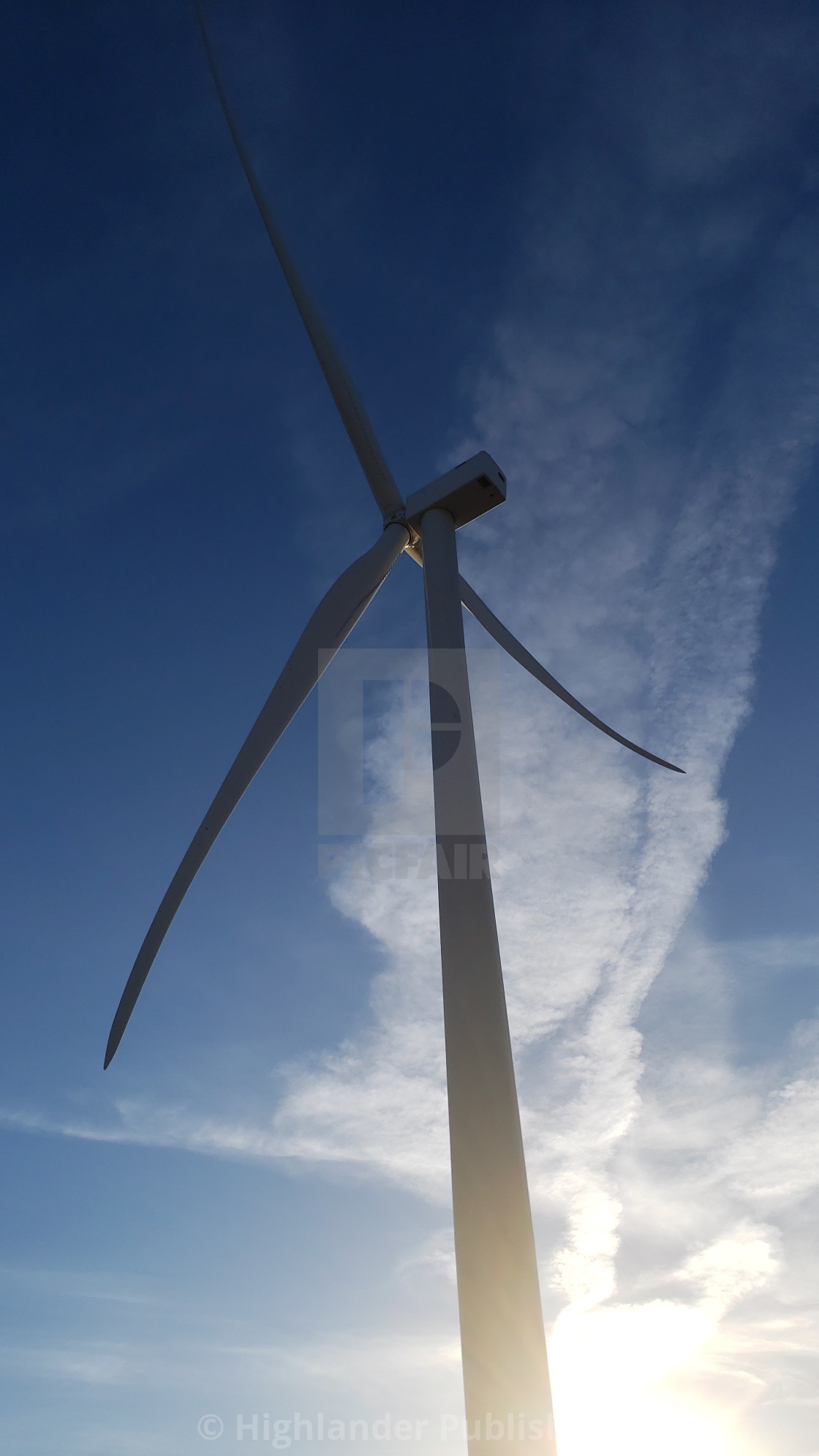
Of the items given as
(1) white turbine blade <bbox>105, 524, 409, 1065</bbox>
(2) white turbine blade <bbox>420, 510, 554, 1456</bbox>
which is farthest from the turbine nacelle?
(2) white turbine blade <bbox>420, 510, 554, 1456</bbox>

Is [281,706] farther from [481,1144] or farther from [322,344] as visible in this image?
[322,344]

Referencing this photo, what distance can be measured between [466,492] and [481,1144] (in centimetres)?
1067

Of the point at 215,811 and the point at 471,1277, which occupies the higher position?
the point at 215,811

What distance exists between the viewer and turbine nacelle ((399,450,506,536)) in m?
14.9

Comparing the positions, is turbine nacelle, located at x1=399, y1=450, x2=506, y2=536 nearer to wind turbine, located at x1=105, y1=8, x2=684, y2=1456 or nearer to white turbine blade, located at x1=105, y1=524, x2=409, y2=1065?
wind turbine, located at x1=105, y1=8, x2=684, y2=1456

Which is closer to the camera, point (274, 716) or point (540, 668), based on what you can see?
point (274, 716)

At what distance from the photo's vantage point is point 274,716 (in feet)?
42.9

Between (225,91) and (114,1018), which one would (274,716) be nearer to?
(114,1018)

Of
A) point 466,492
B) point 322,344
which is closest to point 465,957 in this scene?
point 466,492

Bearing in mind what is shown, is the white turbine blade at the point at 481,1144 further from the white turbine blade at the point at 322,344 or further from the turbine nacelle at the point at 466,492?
the white turbine blade at the point at 322,344

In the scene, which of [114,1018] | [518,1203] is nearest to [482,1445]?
[518,1203]

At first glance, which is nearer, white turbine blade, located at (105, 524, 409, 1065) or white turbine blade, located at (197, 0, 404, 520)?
white turbine blade, located at (105, 524, 409, 1065)

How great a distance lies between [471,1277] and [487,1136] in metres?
1.17

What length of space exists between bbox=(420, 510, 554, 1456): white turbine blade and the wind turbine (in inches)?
0.5
